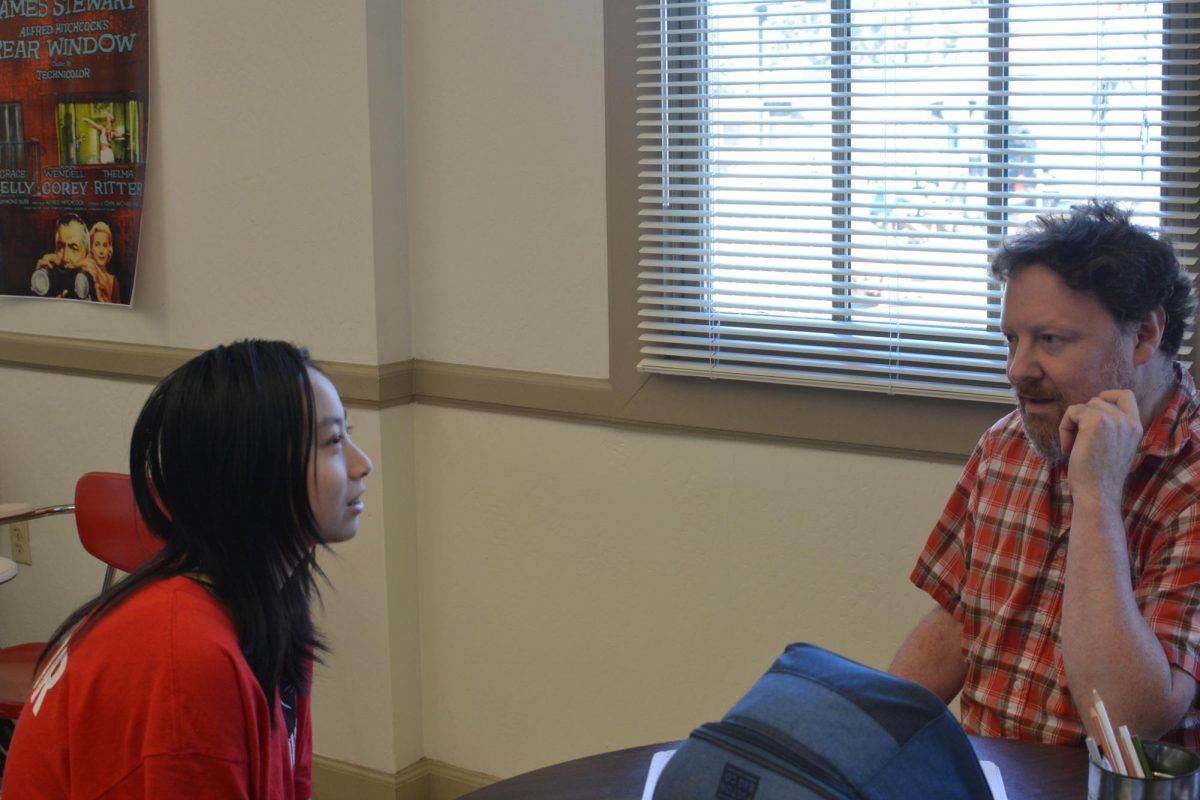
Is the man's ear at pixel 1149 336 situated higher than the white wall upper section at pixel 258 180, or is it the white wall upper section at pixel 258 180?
the white wall upper section at pixel 258 180

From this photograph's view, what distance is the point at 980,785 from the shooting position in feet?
3.90

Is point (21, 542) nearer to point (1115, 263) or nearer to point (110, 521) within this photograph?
point (110, 521)

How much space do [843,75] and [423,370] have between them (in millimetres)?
1194

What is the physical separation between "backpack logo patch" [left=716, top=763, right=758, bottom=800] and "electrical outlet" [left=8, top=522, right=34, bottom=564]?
10.6 feet

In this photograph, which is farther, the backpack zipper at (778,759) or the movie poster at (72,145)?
the movie poster at (72,145)

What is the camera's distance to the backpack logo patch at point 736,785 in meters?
1.04

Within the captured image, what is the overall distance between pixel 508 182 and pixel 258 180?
0.67 metres

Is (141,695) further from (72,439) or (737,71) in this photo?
(72,439)

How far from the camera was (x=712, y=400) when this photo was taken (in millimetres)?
2730

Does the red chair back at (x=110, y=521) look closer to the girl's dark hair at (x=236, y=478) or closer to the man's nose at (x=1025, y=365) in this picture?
the girl's dark hair at (x=236, y=478)

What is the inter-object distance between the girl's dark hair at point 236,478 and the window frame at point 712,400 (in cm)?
131

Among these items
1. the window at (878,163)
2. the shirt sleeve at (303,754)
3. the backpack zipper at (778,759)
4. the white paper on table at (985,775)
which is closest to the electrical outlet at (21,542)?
the window at (878,163)

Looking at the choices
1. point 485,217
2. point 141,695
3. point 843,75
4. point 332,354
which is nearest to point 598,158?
point 485,217

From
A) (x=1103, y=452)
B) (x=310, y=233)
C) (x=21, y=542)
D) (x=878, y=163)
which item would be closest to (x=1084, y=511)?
(x=1103, y=452)
